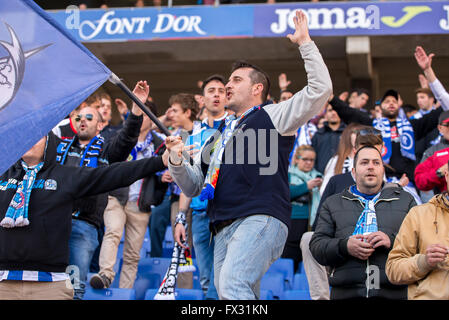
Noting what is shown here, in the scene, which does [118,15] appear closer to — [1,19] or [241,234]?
[1,19]

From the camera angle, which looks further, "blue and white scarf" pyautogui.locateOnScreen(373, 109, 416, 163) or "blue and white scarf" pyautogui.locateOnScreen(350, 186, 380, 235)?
"blue and white scarf" pyautogui.locateOnScreen(373, 109, 416, 163)

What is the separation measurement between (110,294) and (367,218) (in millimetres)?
2354

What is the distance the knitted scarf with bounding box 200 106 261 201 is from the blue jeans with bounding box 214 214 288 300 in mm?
249

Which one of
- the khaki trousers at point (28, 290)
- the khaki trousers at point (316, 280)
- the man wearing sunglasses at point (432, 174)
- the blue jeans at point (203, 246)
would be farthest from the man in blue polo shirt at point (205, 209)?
the man wearing sunglasses at point (432, 174)

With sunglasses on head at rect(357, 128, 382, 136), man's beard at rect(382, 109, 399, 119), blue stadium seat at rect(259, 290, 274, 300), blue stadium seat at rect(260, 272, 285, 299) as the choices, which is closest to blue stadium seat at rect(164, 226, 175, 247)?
blue stadium seat at rect(260, 272, 285, 299)

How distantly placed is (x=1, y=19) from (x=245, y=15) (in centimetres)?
829

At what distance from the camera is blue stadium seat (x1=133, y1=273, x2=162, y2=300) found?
6.31m

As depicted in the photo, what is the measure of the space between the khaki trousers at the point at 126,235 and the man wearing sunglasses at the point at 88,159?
0.53 m

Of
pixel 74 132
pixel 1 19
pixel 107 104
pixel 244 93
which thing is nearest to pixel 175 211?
pixel 74 132

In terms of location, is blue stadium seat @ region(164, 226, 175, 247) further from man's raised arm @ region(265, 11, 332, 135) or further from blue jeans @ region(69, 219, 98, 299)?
man's raised arm @ region(265, 11, 332, 135)

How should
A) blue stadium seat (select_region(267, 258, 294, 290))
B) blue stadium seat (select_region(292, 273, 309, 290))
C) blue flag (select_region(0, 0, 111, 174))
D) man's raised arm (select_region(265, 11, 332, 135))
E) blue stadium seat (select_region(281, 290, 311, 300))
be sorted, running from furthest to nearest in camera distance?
blue stadium seat (select_region(267, 258, 294, 290)) < blue stadium seat (select_region(292, 273, 309, 290)) < blue stadium seat (select_region(281, 290, 311, 300)) < blue flag (select_region(0, 0, 111, 174)) < man's raised arm (select_region(265, 11, 332, 135))

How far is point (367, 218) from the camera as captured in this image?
173 inches

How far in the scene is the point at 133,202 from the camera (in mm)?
6516

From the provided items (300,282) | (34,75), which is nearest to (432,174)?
(300,282)
